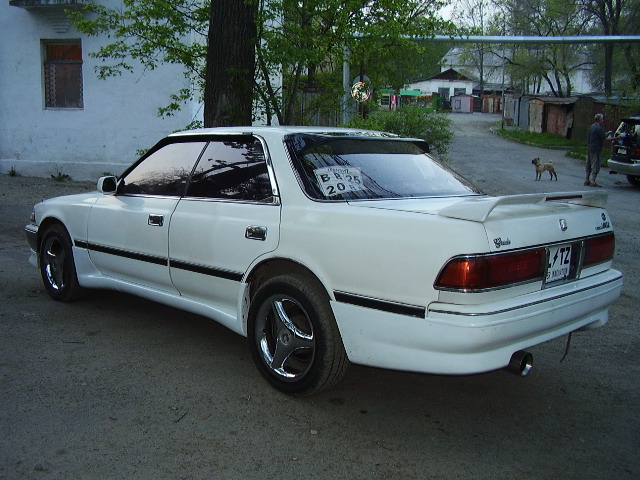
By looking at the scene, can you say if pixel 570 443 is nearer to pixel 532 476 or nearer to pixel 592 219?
pixel 532 476

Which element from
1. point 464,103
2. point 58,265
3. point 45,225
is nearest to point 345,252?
point 58,265

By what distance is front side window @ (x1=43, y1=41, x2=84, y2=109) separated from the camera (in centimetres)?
1555

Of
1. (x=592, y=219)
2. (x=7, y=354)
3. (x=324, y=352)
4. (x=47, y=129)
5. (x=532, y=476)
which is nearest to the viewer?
(x=532, y=476)

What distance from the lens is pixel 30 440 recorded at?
337cm

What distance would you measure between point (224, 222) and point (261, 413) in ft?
4.09

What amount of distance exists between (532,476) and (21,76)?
15790mm

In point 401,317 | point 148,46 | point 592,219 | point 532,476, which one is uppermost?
point 148,46

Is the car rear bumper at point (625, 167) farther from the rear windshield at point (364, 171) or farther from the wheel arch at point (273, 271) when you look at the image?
the wheel arch at point (273, 271)

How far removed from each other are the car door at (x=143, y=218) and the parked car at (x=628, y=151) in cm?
1470

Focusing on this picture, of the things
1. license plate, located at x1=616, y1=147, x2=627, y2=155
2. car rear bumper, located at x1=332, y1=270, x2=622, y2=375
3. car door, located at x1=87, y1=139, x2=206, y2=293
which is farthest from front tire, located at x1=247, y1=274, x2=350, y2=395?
license plate, located at x1=616, y1=147, x2=627, y2=155

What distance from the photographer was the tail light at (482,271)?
3.21 m

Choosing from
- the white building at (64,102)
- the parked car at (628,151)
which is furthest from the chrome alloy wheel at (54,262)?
the parked car at (628,151)

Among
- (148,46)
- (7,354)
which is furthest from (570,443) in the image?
(148,46)

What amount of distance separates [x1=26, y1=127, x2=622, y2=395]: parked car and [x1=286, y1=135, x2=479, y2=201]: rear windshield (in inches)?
0.4
